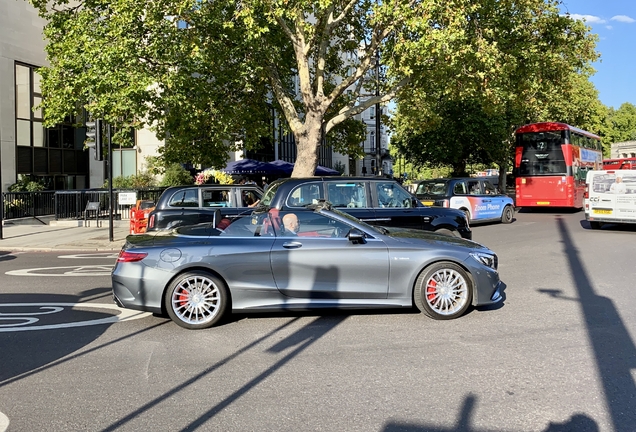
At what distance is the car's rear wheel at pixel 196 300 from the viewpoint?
6.17 meters

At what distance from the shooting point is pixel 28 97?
2509cm

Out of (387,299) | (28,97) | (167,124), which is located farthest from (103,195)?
(387,299)

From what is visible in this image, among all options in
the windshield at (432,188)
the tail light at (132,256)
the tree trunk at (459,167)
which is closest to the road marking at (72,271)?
the tail light at (132,256)

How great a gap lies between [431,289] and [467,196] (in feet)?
43.0

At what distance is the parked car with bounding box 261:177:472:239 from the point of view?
880 cm

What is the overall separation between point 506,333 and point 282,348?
2.42m

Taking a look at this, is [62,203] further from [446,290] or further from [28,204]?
[446,290]

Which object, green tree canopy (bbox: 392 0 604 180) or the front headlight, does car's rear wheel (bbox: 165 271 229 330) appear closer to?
the front headlight

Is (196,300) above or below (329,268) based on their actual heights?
below

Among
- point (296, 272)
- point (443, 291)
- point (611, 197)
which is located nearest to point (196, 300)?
point (296, 272)

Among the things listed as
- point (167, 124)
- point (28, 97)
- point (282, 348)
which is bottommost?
point (282, 348)

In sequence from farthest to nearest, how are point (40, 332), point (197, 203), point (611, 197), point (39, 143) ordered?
1. point (39, 143)
2. point (611, 197)
3. point (197, 203)
4. point (40, 332)

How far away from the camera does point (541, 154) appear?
2445 cm

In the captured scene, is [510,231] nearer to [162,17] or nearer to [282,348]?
[162,17]
